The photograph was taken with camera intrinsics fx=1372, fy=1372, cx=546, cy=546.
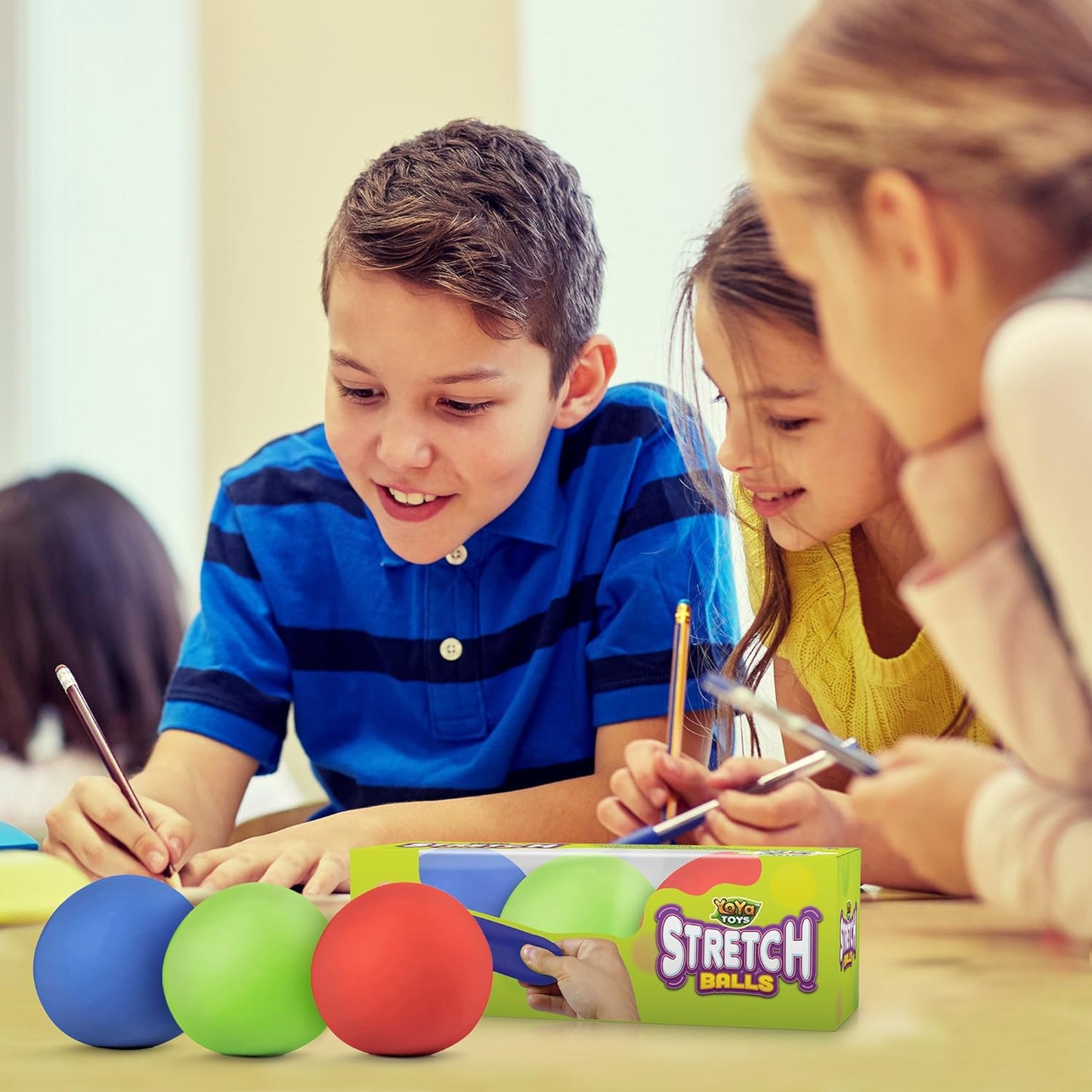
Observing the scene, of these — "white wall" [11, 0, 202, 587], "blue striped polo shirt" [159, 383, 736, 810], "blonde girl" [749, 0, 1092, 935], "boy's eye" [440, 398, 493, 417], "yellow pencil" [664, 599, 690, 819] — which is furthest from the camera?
"white wall" [11, 0, 202, 587]

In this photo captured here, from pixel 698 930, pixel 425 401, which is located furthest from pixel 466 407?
pixel 698 930

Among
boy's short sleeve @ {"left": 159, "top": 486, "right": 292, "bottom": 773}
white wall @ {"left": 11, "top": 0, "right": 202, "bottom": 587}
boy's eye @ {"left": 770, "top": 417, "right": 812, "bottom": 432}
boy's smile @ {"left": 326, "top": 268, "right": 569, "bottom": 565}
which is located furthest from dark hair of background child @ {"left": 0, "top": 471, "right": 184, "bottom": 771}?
boy's eye @ {"left": 770, "top": 417, "right": 812, "bottom": 432}

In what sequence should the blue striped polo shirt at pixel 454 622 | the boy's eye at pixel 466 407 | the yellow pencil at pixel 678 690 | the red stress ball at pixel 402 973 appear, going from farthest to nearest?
the blue striped polo shirt at pixel 454 622 → the boy's eye at pixel 466 407 → the yellow pencil at pixel 678 690 → the red stress ball at pixel 402 973

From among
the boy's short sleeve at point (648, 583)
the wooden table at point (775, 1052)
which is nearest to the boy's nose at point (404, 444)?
the boy's short sleeve at point (648, 583)

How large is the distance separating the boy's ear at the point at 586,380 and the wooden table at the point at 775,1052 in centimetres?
31

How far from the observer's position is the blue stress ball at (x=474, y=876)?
44 cm

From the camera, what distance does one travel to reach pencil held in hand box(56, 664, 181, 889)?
468mm

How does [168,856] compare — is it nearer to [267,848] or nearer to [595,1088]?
[267,848]

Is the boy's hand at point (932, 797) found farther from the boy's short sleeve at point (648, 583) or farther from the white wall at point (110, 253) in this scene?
the white wall at point (110, 253)

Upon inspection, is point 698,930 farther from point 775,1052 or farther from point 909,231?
point 909,231

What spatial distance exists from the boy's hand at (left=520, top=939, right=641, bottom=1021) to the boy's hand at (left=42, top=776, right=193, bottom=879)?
0.76 feet

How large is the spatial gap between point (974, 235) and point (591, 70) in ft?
1.48

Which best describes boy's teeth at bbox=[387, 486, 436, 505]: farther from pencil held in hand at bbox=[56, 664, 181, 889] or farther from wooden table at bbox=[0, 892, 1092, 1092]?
wooden table at bbox=[0, 892, 1092, 1092]

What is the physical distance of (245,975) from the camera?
0.37 meters
